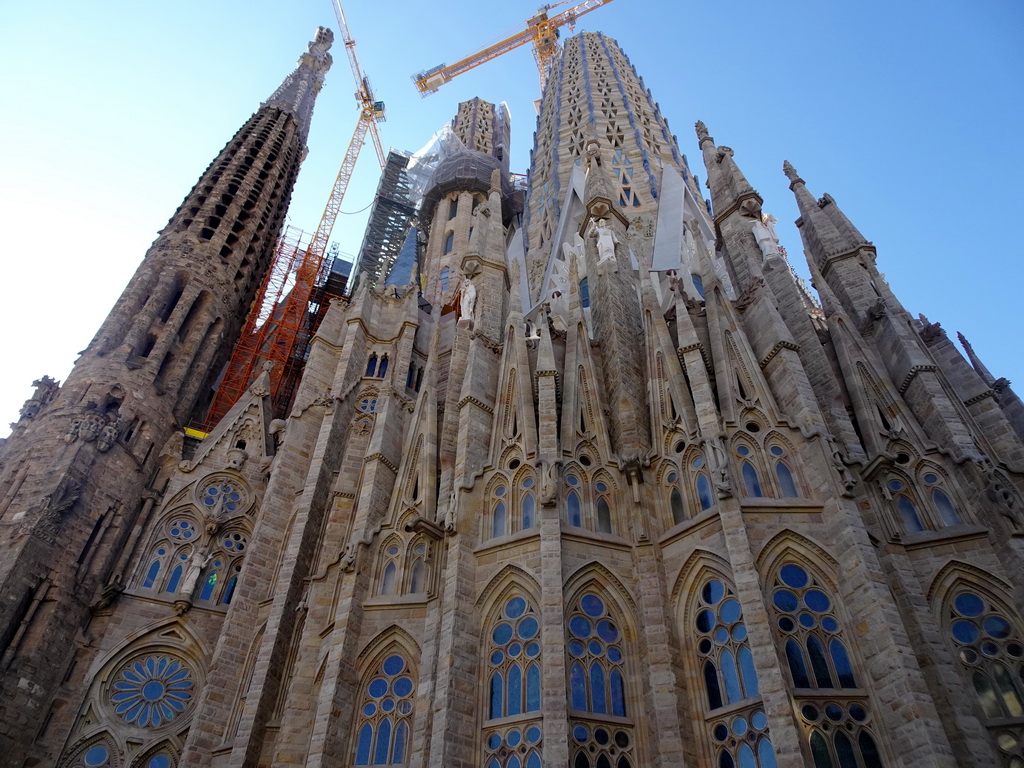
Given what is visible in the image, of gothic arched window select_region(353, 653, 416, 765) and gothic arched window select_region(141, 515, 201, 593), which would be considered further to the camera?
gothic arched window select_region(141, 515, 201, 593)

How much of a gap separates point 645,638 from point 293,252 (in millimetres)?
32673

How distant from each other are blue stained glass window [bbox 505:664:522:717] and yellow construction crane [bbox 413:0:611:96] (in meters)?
64.3

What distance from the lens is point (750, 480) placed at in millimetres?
13156

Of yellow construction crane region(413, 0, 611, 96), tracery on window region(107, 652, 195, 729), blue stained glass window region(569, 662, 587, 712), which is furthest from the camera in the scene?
yellow construction crane region(413, 0, 611, 96)

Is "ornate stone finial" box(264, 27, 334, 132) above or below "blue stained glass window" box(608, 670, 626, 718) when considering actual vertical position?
above

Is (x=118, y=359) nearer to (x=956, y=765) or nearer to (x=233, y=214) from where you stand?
(x=233, y=214)

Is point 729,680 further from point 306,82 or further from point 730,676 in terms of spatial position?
point 306,82

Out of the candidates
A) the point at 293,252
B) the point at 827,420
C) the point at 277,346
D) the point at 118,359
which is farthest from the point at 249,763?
the point at 293,252

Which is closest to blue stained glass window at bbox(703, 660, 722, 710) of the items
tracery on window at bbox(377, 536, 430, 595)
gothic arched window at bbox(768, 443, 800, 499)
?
gothic arched window at bbox(768, 443, 800, 499)

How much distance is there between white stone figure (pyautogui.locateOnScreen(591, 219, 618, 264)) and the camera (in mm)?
20673

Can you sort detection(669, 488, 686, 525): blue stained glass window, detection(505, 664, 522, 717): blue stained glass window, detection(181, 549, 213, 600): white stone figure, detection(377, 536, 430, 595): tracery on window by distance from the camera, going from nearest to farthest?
detection(505, 664, 522, 717): blue stained glass window < detection(669, 488, 686, 525): blue stained glass window < detection(377, 536, 430, 595): tracery on window < detection(181, 549, 213, 600): white stone figure

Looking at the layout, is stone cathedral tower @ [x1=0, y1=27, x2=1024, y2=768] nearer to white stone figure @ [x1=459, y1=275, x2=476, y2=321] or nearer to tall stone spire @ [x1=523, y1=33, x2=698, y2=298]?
white stone figure @ [x1=459, y1=275, x2=476, y2=321]

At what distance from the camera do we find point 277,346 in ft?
103

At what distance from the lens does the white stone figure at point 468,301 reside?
70.8ft
